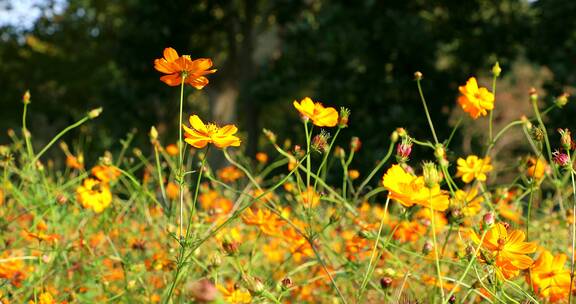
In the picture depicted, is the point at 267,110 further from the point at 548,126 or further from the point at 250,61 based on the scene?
the point at 548,126

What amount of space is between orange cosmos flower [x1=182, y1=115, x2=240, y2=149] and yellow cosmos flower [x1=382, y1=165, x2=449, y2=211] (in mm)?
250

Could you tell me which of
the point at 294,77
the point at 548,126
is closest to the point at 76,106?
the point at 294,77

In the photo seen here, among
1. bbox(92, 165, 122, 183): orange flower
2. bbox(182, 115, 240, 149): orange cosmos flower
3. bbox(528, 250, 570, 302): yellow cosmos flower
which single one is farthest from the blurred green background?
bbox(182, 115, 240, 149): orange cosmos flower

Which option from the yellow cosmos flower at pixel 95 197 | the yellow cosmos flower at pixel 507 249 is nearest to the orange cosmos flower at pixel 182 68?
the yellow cosmos flower at pixel 507 249

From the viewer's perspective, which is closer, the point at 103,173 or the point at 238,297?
the point at 238,297

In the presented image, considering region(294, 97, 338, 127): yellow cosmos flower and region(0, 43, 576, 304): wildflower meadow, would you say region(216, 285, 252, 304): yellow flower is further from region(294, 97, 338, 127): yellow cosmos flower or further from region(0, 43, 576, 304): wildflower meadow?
region(294, 97, 338, 127): yellow cosmos flower

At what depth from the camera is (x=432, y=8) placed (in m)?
7.36

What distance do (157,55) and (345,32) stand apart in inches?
107

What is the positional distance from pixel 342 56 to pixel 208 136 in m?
5.75

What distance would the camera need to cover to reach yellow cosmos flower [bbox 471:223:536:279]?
107 cm

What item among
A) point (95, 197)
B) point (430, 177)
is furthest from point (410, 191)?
point (95, 197)

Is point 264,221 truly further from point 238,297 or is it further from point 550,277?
point 550,277

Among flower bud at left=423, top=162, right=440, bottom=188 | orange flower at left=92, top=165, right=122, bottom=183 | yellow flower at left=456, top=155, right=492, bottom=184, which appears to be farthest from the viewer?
orange flower at left=92, top=165, right=122, bottom=183

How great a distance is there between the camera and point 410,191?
1.07 meters
